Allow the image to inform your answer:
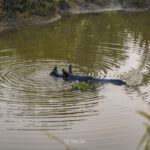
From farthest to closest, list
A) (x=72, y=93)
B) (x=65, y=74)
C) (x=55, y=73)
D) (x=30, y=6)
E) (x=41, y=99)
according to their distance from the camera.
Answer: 1. (x=30, y=6)
2. (x=55, y=73)
3. (x=65, y=74)
4. (x=72, y=93)
5. (x=41, y=99)

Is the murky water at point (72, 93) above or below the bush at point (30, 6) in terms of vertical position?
below

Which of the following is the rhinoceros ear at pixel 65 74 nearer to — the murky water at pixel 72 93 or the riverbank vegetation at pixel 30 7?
the murky water at pixel 72 93

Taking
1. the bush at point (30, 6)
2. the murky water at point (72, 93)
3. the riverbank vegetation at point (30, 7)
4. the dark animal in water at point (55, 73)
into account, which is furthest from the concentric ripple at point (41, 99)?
the bush at point (30, 6)

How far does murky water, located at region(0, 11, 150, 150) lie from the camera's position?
7672 millimetres

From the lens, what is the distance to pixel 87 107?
30.8ft

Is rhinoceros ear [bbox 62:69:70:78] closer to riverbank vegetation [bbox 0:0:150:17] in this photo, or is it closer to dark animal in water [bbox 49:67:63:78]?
dark animal in water [bbox 49:67:63:78]

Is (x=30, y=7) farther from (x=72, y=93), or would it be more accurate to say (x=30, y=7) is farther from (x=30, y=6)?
(x=72, y=93)

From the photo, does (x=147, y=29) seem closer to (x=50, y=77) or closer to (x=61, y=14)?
(x=61, y=14)

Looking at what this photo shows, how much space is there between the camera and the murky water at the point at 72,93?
767 centimetres

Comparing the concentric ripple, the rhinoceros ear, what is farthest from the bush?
the rhinoceros ear

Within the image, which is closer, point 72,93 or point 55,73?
point 72,93

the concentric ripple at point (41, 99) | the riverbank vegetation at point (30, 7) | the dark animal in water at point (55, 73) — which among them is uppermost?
the riverbank vegetation at point (30, 7)

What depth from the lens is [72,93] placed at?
10.6 m

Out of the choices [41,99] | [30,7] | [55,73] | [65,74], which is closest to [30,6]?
[30,7]
